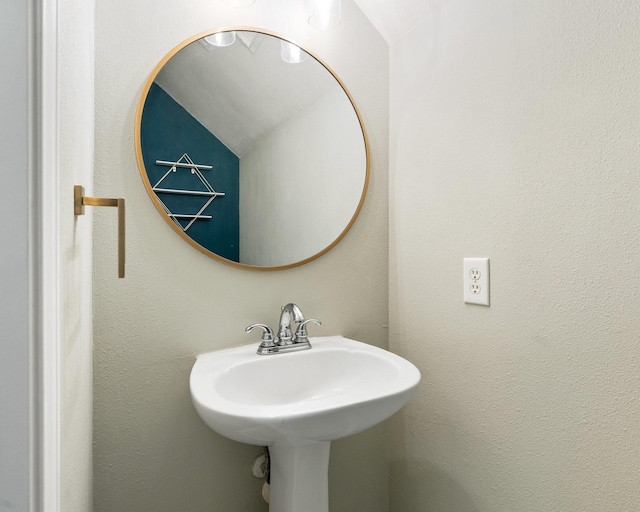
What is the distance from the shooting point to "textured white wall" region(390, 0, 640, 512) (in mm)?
738

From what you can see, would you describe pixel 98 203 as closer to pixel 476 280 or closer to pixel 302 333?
pixel 302 333

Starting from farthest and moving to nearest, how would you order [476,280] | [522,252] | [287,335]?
[287,335] < [476,280] < [522,252]

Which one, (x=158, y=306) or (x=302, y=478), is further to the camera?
(x=158, y=306)

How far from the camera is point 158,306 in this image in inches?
41.0

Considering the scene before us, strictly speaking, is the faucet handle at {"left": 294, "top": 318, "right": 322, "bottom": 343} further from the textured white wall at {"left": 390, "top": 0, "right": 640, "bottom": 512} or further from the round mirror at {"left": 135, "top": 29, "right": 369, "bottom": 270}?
the textured white wall at {"left": 390, "top": 0, "right": 640, "bottom": 512}

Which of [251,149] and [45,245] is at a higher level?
[251,149]

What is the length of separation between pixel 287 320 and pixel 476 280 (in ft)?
1.77

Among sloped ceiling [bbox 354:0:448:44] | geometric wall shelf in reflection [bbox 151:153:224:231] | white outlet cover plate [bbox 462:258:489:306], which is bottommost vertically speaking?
A: white outlet cover plate [bbox 462:258:489:306]

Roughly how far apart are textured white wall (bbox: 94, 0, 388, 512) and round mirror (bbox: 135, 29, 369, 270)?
0.14 feet

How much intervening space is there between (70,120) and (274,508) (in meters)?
0.99

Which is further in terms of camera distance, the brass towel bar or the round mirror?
the round mirror

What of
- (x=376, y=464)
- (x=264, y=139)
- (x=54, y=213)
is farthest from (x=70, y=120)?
(x=376, y=464)

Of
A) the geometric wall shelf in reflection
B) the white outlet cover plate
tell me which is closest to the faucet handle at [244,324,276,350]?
the geometric wall shelf in reflection

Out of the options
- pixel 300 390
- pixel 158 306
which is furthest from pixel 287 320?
pixel 158 306
